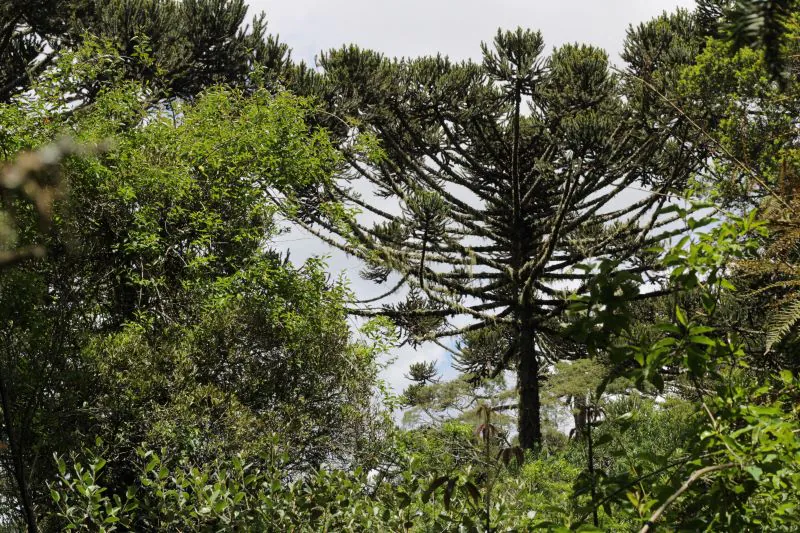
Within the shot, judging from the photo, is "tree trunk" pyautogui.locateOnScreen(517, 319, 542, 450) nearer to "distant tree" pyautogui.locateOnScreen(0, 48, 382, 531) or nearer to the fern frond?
"distant tree" pyautogui.locateOnScreen(0, 48, 382, 531)

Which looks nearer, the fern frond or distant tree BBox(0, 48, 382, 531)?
the fern frond

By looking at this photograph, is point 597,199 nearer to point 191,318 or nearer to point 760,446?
point 191,318

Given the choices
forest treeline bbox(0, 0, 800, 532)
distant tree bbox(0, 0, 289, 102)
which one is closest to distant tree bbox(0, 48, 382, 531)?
forest treeline bbox(0, 0, 800, 532)

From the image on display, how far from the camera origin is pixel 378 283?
15688 mm

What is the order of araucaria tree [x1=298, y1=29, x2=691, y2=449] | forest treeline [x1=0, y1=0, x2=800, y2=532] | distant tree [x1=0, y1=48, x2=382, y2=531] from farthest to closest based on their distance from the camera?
1. araucaria tree [x1=298, y1=29, x2=691, y2=449]
2. distant tree [x1=0, y1=48, x2=382, y2=531]
3. forest treeline [x1=0, y1=0, x2=800, y2=532]

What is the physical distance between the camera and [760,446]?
2469 mm

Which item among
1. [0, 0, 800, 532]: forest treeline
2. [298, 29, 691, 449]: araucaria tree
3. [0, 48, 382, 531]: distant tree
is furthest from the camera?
[298, 29, 691, 449]: araucaria tree

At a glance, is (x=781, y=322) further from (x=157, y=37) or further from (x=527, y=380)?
(x=157, y=37)

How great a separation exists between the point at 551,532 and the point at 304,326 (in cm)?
662

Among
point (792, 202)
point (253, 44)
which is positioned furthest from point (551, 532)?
point (253, 44)

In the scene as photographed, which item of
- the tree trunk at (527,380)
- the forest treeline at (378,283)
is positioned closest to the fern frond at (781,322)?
the forest treeline at (378,283)

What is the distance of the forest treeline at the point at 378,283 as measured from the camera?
264cm

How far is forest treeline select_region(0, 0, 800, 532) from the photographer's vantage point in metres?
2.64

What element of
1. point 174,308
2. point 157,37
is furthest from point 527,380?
point 157,37
